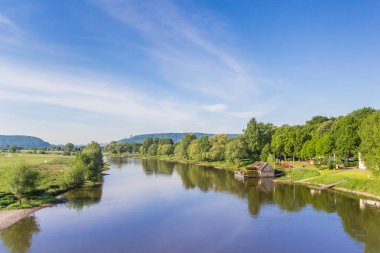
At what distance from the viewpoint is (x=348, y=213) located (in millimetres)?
39281

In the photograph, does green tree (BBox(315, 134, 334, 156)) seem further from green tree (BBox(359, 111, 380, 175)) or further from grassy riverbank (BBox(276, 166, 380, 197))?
green tree (BBox(359, 111, 380, 175))

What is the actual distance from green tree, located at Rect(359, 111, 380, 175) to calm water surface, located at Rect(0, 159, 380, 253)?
20.3 feet

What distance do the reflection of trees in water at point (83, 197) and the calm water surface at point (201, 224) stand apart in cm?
15

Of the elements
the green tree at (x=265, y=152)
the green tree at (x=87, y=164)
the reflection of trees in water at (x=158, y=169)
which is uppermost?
the green tree at (x=265, y=152)

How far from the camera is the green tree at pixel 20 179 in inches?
1640

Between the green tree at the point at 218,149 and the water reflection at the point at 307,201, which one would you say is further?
the green tree at the point at 218,149

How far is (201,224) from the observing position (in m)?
35.0

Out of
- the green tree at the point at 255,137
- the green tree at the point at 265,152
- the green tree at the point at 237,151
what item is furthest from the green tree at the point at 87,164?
the green tree at the point at 255,137

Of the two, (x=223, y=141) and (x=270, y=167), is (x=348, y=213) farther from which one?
(x=223, y=141)

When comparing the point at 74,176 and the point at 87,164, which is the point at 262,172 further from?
the point at 74,176

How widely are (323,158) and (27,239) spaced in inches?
2484

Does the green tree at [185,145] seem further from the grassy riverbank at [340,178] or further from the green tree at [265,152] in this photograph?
the grassy riverbank at [340,178]

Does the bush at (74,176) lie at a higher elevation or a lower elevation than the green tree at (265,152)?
lower

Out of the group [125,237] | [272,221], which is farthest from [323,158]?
[125,237]
